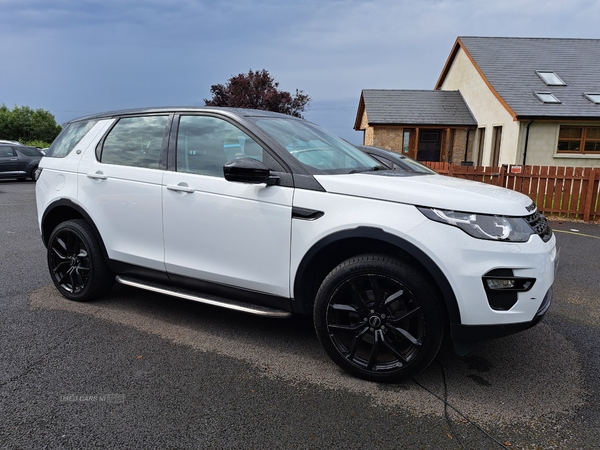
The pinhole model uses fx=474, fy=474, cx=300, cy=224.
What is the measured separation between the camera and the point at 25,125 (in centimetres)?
5309

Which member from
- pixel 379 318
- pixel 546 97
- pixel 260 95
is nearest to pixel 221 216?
pixel 379 318

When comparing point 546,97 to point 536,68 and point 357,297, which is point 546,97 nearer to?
point 536,68

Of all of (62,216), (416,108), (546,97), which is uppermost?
(546,97)

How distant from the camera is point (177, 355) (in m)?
3.34

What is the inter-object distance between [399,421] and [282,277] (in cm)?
115

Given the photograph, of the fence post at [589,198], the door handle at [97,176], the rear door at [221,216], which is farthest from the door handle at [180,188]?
the fence post at [589,198]

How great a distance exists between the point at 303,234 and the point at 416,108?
71.9ft

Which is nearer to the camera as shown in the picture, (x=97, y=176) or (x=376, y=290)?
(x=376, y=290)

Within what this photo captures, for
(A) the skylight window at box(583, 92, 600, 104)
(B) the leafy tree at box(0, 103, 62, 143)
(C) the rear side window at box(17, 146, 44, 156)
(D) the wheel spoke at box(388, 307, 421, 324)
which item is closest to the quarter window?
(A) the skylight window at box(583, 92, 600, 104)

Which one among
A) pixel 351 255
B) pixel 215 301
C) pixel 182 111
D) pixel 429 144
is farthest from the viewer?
pixel 429 144

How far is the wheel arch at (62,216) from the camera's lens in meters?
4.14

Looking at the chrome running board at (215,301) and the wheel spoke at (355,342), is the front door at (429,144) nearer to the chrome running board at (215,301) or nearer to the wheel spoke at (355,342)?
the chrome running board at (215,301)

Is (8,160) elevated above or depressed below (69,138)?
below

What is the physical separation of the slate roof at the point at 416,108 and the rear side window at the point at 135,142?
62.1ft
